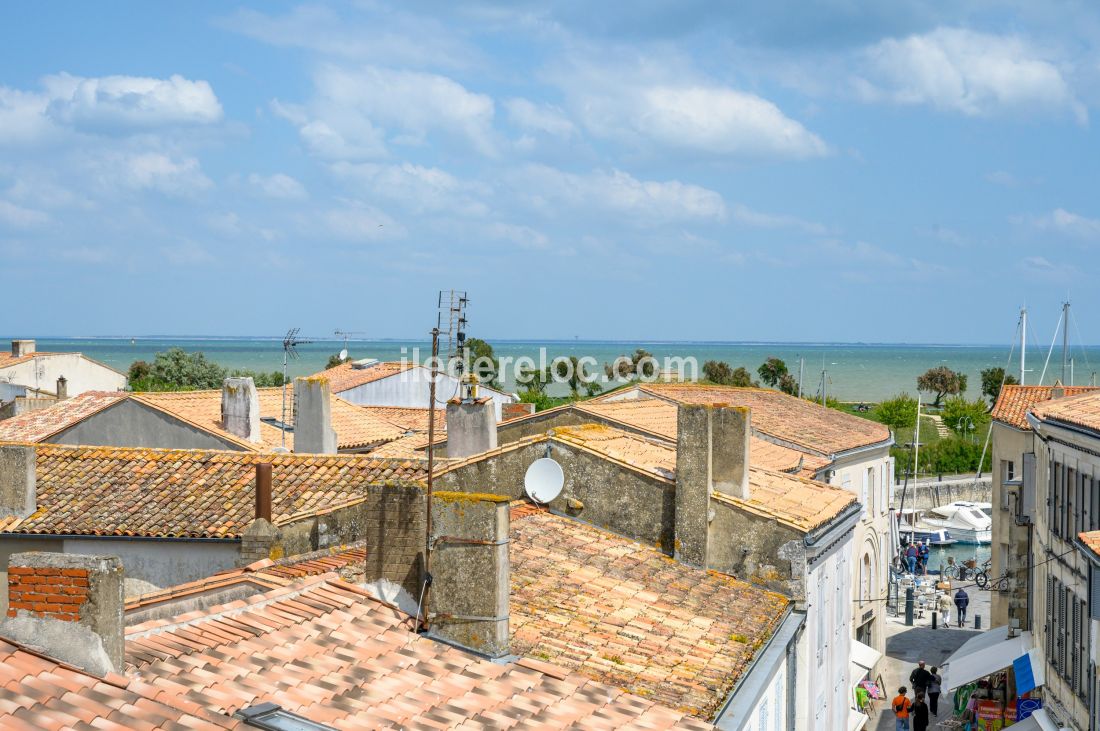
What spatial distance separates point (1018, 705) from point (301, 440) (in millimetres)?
15548

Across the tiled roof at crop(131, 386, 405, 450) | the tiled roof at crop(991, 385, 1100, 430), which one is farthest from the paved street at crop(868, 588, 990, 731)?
the tiled roof at crop(131, 386, 405, 450)

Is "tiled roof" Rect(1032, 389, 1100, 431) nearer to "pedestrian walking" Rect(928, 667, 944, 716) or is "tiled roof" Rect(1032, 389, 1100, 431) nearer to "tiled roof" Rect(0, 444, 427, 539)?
"pedestrian walking" Rect(928, 667, 944, 716)

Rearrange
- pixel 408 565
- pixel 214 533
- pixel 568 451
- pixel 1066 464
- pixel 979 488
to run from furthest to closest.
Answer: pixel 979 488
pixel 1066 464
pixel 214 533
pixel 568 451
pixel 408 565

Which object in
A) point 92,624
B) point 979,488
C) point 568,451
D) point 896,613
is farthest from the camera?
point 979,488

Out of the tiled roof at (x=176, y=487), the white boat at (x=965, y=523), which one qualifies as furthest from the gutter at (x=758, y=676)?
the white boat at (x=965, y=523)

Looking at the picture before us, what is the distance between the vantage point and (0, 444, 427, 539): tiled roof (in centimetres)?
2042

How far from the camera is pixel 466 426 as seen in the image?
2038 cm

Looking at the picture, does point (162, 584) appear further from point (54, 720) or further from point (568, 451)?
point (54, 720)

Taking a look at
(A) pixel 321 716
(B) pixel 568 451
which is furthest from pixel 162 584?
(A) pixel 321 716

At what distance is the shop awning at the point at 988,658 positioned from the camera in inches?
1054

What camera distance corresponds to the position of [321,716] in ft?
28.3

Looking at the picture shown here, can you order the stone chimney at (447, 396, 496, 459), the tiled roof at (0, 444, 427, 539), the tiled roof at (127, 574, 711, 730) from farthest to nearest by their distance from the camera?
the tiled roof at (0, 444, 427, 539) < the stone chimney at (447, 396, 496, 459) < the tiled roof at (127, 574, 711, 730)

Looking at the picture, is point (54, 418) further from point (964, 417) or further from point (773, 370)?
point (773, 370)

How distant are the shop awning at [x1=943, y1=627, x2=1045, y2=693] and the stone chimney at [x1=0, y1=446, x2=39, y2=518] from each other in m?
18.8
